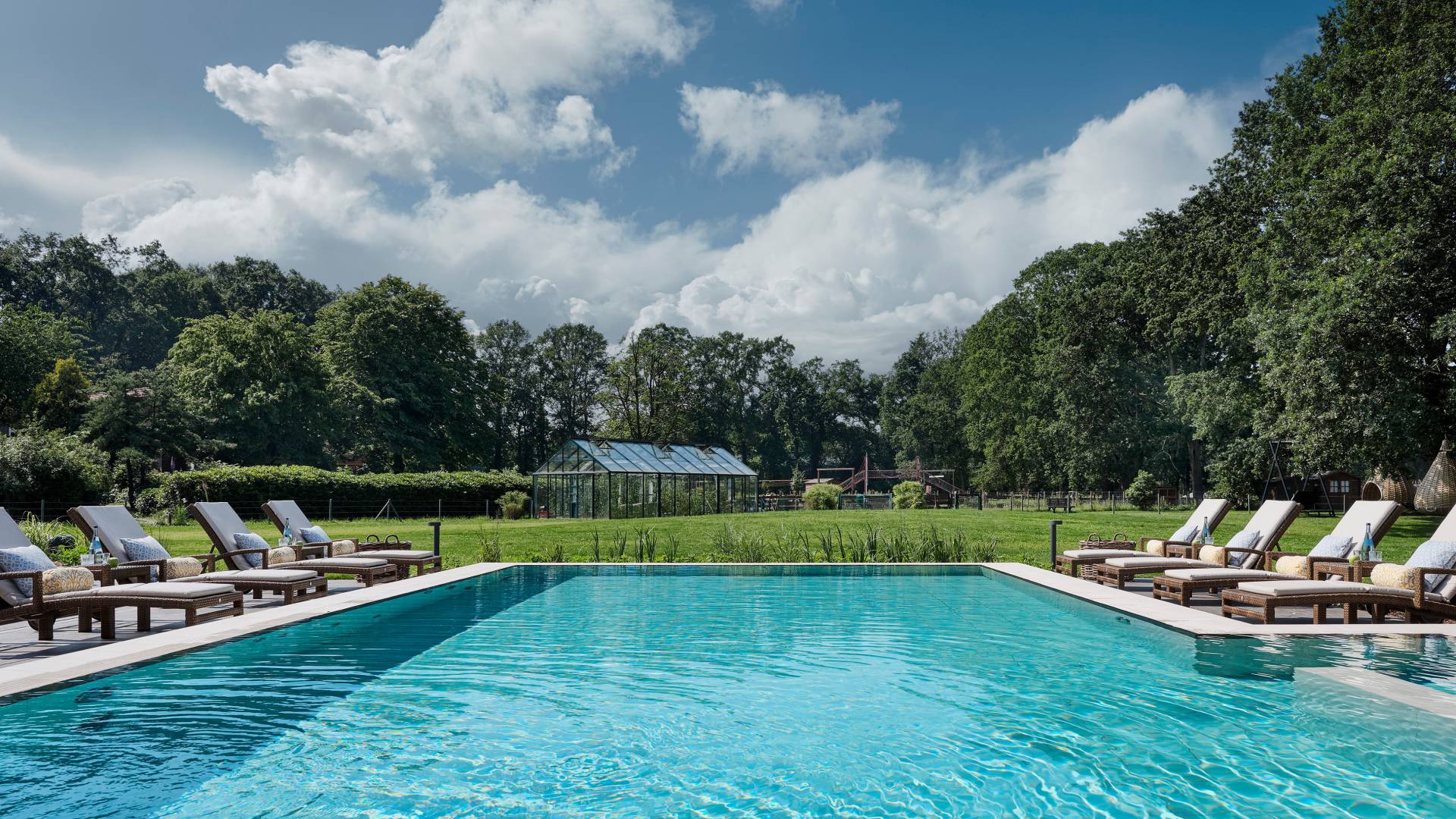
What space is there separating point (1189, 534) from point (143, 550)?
37.5 feet

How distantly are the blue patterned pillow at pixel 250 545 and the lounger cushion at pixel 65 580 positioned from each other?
8.38ft

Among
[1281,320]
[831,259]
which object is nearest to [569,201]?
[831,259]

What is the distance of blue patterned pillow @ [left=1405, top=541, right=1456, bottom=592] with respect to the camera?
7320 millimetres

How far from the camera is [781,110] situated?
18.6 meters

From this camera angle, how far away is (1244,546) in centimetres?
Answer: 982

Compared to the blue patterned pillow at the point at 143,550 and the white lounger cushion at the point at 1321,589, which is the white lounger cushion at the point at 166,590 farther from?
the white lounger cushion at the point at 1321,589

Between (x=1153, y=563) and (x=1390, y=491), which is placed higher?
(x=1153, y=563)

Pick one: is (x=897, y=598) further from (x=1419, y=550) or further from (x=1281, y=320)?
(x=1281, y=320)

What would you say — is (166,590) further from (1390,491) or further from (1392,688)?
(1390,491)

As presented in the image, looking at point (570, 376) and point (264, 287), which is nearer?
point (570, 376)

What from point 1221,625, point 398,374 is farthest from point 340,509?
point 1221,625

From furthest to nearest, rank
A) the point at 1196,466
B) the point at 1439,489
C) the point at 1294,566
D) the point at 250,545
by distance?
the point at 1196,466 < the point at 1439,489 < the point at 250,545 < the point at 1294,566

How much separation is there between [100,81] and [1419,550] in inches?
875

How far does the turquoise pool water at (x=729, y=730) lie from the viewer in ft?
12.1
